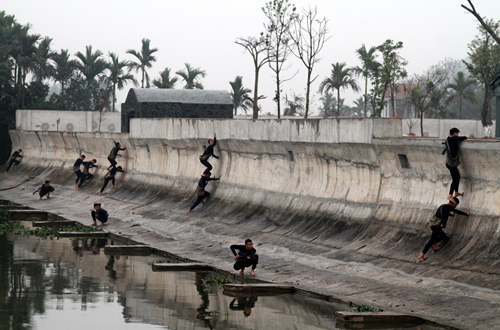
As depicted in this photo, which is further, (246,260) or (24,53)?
(24,53)

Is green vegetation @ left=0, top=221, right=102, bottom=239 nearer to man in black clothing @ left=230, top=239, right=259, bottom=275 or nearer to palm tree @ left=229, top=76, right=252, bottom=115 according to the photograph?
man in black clothing @ left=230, top=239, right=259, bottom=275

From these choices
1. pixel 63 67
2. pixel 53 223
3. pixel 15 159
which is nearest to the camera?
pixel 53 223

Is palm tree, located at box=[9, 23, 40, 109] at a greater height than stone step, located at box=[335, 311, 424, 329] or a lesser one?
greater

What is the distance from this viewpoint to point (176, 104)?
3375 cm

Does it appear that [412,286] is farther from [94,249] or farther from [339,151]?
[94,249]

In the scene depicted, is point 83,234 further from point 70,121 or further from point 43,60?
point 43,60

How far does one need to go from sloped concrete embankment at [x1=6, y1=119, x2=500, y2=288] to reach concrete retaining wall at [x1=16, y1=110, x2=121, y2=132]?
31.3m

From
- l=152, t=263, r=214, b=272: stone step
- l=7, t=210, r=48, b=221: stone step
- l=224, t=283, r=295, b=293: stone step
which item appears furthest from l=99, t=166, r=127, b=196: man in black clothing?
l=224, t=283, r=295, b=293: stone step

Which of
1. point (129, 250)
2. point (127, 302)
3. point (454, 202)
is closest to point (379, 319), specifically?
point (454, 202)

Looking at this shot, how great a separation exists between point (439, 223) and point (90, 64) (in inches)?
2746

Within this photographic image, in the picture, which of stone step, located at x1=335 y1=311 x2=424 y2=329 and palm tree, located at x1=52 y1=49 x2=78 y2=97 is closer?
stone step, located at x1=335 y1=311 x2=424 y2=329

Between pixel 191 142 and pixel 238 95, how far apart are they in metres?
51.9

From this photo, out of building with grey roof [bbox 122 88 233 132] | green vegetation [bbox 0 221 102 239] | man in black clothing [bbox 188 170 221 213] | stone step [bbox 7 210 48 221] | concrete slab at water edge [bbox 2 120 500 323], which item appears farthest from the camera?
building with grey roof [bbox 122 88 233 132]

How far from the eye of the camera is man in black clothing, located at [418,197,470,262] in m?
10.2
